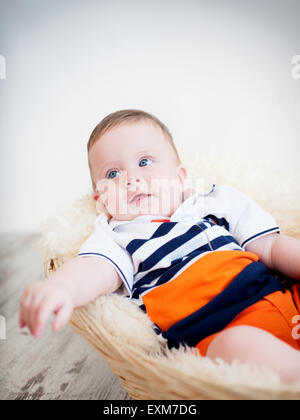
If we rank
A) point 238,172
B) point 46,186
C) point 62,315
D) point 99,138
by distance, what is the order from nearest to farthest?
point 62,315, point 99,138, point 238,172, point 46,186

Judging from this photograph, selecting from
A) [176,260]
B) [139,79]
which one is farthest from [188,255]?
[139,79]

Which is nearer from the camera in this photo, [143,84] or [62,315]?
[62,315]

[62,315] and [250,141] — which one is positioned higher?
[250,141]

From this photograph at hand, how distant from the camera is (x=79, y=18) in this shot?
2.98ft

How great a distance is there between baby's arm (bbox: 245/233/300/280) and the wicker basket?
13.0 inches

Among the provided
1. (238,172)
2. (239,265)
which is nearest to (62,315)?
(239,265)

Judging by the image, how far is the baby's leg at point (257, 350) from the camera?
486 millimetres

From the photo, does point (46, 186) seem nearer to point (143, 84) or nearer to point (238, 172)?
point (143, 84)

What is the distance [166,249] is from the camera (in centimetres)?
71

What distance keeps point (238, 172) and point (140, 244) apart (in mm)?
448

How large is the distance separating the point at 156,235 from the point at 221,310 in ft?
0.69

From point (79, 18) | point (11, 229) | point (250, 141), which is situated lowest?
point (11, 229)

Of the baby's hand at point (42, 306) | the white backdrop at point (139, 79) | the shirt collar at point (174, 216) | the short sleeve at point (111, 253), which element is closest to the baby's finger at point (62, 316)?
the baby's hand at point (42, 306)

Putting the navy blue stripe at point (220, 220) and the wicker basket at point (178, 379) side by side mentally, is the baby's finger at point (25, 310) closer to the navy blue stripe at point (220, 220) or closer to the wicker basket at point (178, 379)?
the wicker basket at point (178, 379)
